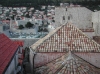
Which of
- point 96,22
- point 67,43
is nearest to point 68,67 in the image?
point 67,43

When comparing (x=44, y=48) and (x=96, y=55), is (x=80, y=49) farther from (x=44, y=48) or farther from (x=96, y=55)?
(x=44, y=48)

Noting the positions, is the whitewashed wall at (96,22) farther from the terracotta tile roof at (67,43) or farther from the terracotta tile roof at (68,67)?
the terracotta tile roof at (68,67)

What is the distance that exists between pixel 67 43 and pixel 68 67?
6.23 feet

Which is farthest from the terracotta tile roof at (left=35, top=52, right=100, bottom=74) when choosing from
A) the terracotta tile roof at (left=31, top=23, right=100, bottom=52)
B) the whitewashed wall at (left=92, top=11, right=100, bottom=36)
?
the whitewashed wall at (left=92, top=11, right=100, bottom=36)

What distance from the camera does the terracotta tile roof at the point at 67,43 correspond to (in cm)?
1055

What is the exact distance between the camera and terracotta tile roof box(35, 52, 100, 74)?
8.95m

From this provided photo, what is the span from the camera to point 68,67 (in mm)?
9125

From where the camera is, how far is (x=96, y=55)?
10.5 metres

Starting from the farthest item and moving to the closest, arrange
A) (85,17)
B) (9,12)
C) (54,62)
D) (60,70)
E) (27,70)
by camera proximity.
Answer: (9,12), (85,17), (27,70), (54,62), (60,70)

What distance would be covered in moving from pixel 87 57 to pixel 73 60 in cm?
141

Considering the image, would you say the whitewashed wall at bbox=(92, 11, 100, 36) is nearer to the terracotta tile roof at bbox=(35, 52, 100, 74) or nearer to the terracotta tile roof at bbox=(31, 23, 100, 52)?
the terracotta tile roof at bbox=(31, 23, 100, 52)

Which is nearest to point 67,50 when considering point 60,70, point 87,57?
point 87,57

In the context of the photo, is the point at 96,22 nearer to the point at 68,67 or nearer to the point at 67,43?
the point at 67,43

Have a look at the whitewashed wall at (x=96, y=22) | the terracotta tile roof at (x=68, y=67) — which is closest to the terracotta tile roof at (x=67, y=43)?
the terracotta tile roof at (x=68, y=67)
